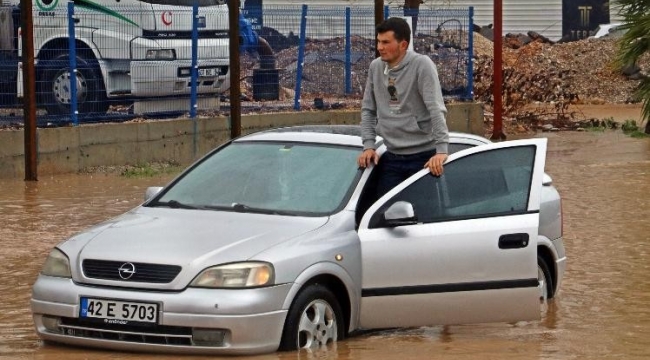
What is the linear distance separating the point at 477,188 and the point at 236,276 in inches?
69.7

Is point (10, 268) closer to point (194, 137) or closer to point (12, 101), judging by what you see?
point (12, 101)

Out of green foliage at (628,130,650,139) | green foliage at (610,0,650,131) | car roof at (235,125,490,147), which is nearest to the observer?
car roof at (235,125,490,147)

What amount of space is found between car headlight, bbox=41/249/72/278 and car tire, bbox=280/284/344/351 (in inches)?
46.4

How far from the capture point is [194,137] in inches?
847

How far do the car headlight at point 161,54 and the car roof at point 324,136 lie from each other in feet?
39.0

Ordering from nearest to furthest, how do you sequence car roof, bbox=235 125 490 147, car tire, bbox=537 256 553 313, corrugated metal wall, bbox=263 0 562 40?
car roof, bbox=235 125 490 147 → car tire, bbox=537 256 553 313 → corrugated metal wall, bbox=263 0 562 40

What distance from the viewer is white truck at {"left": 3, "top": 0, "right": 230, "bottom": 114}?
64.8ft

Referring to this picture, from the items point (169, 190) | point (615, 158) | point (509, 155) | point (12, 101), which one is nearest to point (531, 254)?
point (509, 155)

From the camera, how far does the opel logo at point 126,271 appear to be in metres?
7.63

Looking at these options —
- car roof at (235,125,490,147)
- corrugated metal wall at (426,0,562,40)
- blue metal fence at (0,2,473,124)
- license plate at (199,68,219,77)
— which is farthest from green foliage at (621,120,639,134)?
corrugated metal wall at (426,0,562,40)

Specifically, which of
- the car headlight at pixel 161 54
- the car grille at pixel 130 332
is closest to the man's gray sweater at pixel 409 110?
the car grille at pixel 130 332

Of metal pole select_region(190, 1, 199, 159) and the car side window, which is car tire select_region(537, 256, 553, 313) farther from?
metal pole select_region(190, 1, 199, 159)

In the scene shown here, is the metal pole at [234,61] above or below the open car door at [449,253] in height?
above

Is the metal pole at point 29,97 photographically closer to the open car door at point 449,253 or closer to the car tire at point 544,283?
the car tire at point 544,283
